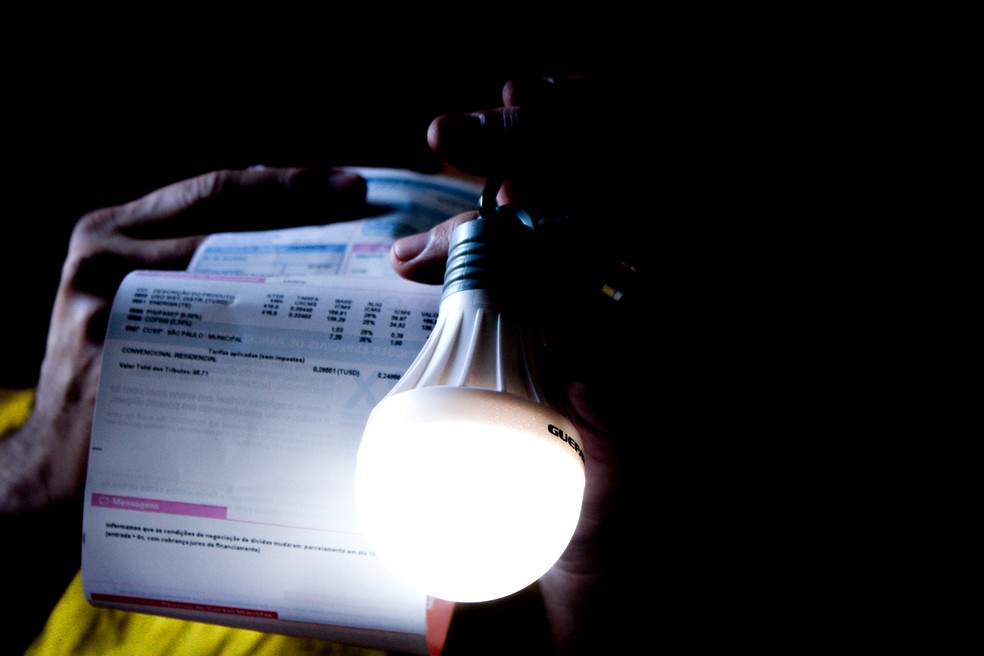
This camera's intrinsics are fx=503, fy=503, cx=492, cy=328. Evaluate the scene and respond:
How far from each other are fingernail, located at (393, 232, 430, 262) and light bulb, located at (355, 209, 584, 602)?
18 centimetres

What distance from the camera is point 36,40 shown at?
0.76 metres

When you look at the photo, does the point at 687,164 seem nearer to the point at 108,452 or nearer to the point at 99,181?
the point at 108,452

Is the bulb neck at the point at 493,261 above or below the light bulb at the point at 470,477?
above

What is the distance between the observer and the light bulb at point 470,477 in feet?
0.85

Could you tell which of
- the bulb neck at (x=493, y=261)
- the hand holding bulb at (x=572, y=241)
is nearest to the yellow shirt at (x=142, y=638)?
the hand holding bulb at (x=572, y=241)

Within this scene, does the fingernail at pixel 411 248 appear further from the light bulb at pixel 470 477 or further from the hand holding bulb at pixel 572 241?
the light bulb at pixel 470 477

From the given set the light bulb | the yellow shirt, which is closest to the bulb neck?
the light bulb

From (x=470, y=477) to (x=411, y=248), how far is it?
0.26m

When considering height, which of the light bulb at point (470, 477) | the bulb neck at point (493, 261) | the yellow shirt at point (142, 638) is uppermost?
the bulb neck at point (493, 261)

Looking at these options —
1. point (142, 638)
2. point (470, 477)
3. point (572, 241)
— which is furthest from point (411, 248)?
point (142, 638)

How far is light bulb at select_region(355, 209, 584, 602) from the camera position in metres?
0.26

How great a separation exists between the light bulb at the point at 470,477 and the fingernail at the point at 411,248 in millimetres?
184

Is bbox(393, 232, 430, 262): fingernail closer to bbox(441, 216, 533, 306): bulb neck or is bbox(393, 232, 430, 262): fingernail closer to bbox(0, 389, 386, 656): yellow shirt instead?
bbox(441, 216, 533, 306): bulb neck

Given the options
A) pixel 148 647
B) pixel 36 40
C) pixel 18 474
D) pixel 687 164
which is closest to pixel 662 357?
pixel 687 164
